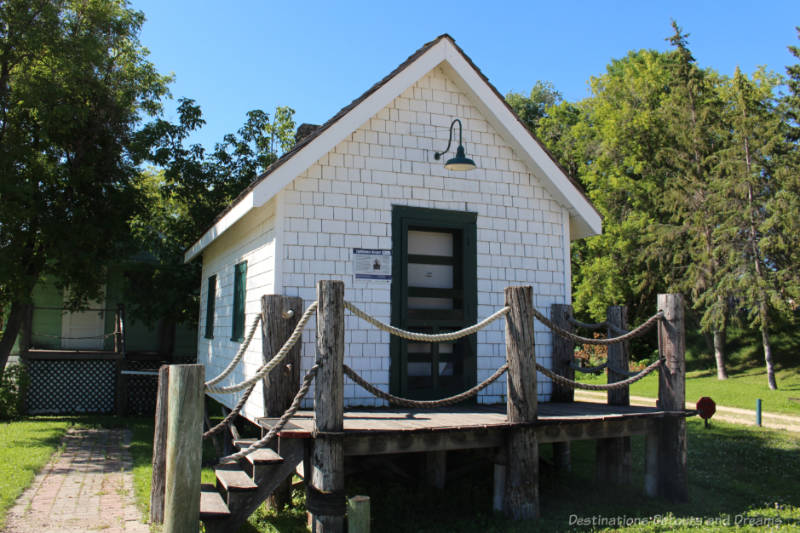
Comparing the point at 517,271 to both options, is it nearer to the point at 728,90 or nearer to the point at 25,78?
the point at 25,78

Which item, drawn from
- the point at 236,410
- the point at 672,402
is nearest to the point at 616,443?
the point at 672,402

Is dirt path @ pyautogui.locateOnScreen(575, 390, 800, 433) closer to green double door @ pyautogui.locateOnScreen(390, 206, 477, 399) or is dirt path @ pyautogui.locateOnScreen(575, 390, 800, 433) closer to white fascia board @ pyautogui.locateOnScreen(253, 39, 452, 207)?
green double door @ pyautogui.locateOnScreen(390, 206, 477, 399)

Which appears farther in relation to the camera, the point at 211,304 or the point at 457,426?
the point at 211,304

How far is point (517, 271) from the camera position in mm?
8898

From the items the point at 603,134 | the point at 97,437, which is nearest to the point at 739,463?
the point at 97,437

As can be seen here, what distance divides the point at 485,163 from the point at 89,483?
706cm

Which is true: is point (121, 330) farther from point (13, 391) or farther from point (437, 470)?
point (437, 470)

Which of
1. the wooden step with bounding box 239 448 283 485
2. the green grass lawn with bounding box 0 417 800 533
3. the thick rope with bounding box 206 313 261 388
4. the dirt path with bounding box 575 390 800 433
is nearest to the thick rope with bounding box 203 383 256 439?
the thick rope with bounding box 206 313 261 388

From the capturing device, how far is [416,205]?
8.43 m

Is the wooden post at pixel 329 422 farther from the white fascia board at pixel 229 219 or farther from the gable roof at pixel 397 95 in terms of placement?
the white fascia board at pixel 229 219

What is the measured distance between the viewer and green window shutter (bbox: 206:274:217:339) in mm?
12023

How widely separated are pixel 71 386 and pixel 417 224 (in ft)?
39.3

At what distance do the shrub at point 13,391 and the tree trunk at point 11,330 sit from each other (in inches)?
9.3

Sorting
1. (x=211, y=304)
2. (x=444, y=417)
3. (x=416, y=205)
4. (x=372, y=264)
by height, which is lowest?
(x=444, y=417)
